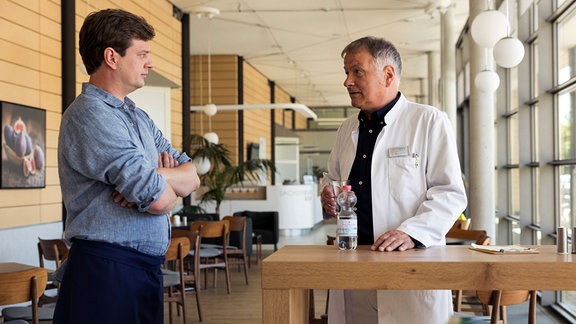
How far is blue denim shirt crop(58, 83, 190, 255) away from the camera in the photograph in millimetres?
1933

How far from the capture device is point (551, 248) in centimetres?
237

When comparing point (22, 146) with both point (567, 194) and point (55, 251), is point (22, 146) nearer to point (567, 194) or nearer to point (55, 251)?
point (55, 251)

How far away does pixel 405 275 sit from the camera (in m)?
1.99

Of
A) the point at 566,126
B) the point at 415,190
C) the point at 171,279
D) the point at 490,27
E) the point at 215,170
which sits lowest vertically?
the point at 171,279

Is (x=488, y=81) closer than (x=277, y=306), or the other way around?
(x=277, y=306)

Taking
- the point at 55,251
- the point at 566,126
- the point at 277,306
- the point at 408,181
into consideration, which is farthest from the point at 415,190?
the point at 566,126

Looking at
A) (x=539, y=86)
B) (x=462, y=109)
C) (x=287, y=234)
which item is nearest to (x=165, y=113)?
(x=287, y=234)

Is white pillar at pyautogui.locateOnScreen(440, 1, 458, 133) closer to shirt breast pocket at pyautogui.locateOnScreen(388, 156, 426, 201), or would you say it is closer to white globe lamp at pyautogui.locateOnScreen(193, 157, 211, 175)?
white globe lamp at pyautogui.locateOnScreen(193, 157, 211, 175)

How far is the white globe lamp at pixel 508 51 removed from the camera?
6.26 meters

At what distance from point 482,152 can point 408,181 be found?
24.5 feet

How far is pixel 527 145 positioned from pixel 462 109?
27.4 ft

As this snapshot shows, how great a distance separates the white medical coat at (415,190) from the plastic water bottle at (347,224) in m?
0.14

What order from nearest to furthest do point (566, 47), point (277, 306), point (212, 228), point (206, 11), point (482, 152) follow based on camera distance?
point (277, 306) < point (566, 47) < point (212, 228) < point (482, 152) < point (206, 11)

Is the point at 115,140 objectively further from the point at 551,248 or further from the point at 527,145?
the point at 527,145
